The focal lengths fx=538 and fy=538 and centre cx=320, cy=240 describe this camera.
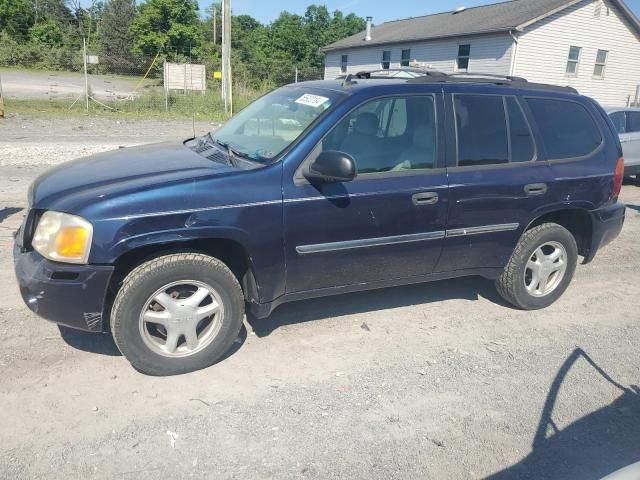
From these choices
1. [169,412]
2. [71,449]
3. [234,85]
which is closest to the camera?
[71,449]

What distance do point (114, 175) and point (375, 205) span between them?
1719 mm

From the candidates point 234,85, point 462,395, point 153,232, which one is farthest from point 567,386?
point 234,85

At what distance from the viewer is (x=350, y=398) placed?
10.9ft

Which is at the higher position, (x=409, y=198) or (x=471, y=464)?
(x=409, y=198)

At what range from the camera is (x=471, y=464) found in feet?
9.23

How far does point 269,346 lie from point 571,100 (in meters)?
3.31

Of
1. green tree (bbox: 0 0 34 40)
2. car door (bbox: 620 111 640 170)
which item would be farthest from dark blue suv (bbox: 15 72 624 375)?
green tree (bbox: 0 0 34 40)

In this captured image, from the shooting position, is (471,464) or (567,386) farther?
(567,386)

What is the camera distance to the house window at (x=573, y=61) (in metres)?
27.2

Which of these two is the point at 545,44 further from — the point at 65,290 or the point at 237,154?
the point at 65,290

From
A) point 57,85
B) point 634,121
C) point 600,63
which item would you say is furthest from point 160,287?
point 600,63

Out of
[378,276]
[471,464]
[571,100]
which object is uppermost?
[571,100]

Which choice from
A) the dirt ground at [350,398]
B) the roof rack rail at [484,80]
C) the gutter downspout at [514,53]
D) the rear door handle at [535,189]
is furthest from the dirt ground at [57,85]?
the rear door handle at [535,189]

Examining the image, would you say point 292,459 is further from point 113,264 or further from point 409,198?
point 409,198
